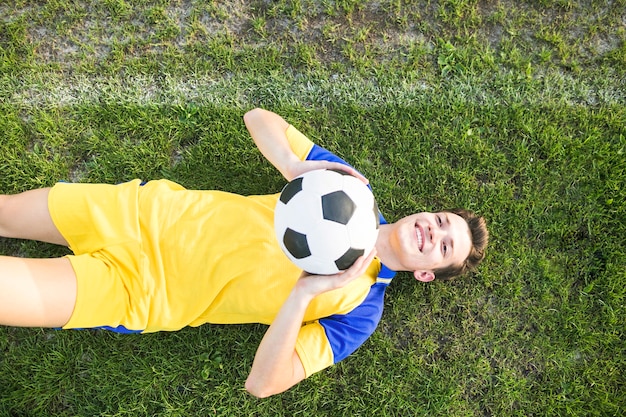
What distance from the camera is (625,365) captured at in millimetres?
4078

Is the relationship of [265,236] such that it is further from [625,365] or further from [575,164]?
[625,365]

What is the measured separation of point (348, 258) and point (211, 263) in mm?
994

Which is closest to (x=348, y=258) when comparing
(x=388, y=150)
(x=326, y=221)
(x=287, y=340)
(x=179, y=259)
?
(x=326, y=221)

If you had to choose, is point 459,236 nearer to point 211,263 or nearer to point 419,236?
point 419,236

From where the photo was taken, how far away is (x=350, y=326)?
10.9 ft

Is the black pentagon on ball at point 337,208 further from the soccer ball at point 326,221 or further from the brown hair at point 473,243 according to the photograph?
the brown hair at point 473,243

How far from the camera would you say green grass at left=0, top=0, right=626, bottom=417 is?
392 centimetres

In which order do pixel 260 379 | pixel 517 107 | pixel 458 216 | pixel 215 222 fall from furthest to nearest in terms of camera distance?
pixel 517 107 < pixel 458 216 < pixel 215 222 < pixel 260 379

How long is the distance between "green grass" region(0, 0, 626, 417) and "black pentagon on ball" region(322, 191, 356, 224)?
5.11 ft

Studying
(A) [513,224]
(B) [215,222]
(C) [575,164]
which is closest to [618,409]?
(A) [513,224]

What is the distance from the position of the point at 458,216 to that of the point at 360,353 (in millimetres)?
1335

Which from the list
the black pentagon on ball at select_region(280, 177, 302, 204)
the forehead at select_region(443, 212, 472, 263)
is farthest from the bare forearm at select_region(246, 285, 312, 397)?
the forehead at select_region(443, 212, 472, 263)

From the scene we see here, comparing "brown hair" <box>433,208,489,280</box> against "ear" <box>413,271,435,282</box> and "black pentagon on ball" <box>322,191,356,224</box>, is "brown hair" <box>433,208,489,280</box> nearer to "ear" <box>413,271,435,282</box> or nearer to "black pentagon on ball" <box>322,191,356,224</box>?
"ear" <box>413,271,435,282</box>

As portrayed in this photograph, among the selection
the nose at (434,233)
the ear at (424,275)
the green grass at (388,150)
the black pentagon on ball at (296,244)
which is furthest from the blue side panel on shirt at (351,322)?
the black pentagon on ball at (296,244)
